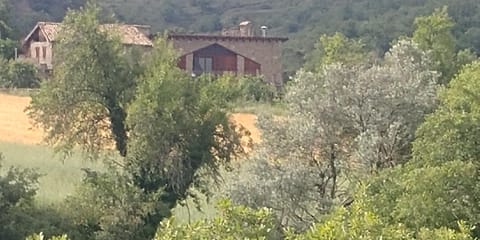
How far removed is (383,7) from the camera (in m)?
108

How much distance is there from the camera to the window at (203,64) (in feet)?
216

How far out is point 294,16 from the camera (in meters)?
117

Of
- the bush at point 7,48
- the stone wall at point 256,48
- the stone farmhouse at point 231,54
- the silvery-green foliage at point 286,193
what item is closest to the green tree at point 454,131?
the silvery-green foliage at point 286,193

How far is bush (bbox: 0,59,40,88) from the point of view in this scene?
57000 mm

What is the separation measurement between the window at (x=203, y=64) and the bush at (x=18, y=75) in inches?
456

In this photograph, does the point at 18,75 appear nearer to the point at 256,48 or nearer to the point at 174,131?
the point at 256,48

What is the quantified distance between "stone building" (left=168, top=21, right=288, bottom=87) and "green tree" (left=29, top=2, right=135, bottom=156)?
41.8 metres

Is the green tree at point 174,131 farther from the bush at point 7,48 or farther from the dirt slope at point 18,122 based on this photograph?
the bush at point 7,48

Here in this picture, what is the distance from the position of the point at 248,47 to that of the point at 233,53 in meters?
1.22

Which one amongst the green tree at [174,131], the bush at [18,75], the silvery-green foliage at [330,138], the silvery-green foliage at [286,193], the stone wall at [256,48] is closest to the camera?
the silvery-green foliage at [286,193]

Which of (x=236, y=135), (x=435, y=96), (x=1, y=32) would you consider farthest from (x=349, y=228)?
(x=1, y=32)

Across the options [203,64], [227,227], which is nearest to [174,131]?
[227,227]

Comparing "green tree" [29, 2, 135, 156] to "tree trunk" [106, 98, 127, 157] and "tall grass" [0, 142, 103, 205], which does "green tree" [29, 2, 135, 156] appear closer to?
"tree trunk" [106, 98, 127, 157]

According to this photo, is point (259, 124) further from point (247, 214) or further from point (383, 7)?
point (383, 7)
